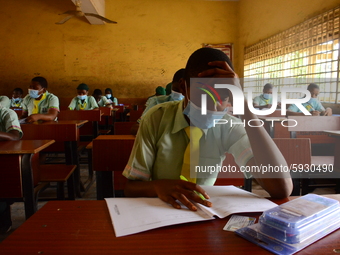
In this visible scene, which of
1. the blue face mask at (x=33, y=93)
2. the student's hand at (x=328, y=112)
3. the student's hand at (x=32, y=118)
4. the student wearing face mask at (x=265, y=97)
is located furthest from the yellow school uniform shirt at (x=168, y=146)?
the student wearing face mask at (x=265, y=97)

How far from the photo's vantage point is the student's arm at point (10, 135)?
1.87m

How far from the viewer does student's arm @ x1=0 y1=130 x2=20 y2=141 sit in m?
1.87

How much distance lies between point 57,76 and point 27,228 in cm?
818

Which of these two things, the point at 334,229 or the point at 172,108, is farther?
the point at 172,108

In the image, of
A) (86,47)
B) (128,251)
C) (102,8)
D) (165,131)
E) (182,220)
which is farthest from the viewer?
(86,47)

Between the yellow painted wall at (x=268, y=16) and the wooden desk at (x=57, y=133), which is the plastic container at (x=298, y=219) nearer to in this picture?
the wooden desk at (x=57, y=133)

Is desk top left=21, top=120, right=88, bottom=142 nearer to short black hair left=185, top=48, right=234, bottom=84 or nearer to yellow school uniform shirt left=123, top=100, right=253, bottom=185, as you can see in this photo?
yellow school uniform shirt left=123, top=100, right=253, bottom=185

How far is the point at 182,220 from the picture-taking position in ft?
2.03

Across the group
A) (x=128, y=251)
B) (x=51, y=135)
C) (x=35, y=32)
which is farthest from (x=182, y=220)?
(x=35, y=32)

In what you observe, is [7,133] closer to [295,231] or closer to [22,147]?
[22,147]

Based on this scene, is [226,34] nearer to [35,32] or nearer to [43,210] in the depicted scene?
[35,32]

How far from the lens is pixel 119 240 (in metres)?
0.55

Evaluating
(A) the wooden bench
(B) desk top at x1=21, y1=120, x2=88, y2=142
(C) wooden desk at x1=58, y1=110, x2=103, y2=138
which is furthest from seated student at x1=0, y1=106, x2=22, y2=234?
(A) the wooden bench

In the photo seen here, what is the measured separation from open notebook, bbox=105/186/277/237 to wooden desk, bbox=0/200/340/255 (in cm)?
2
